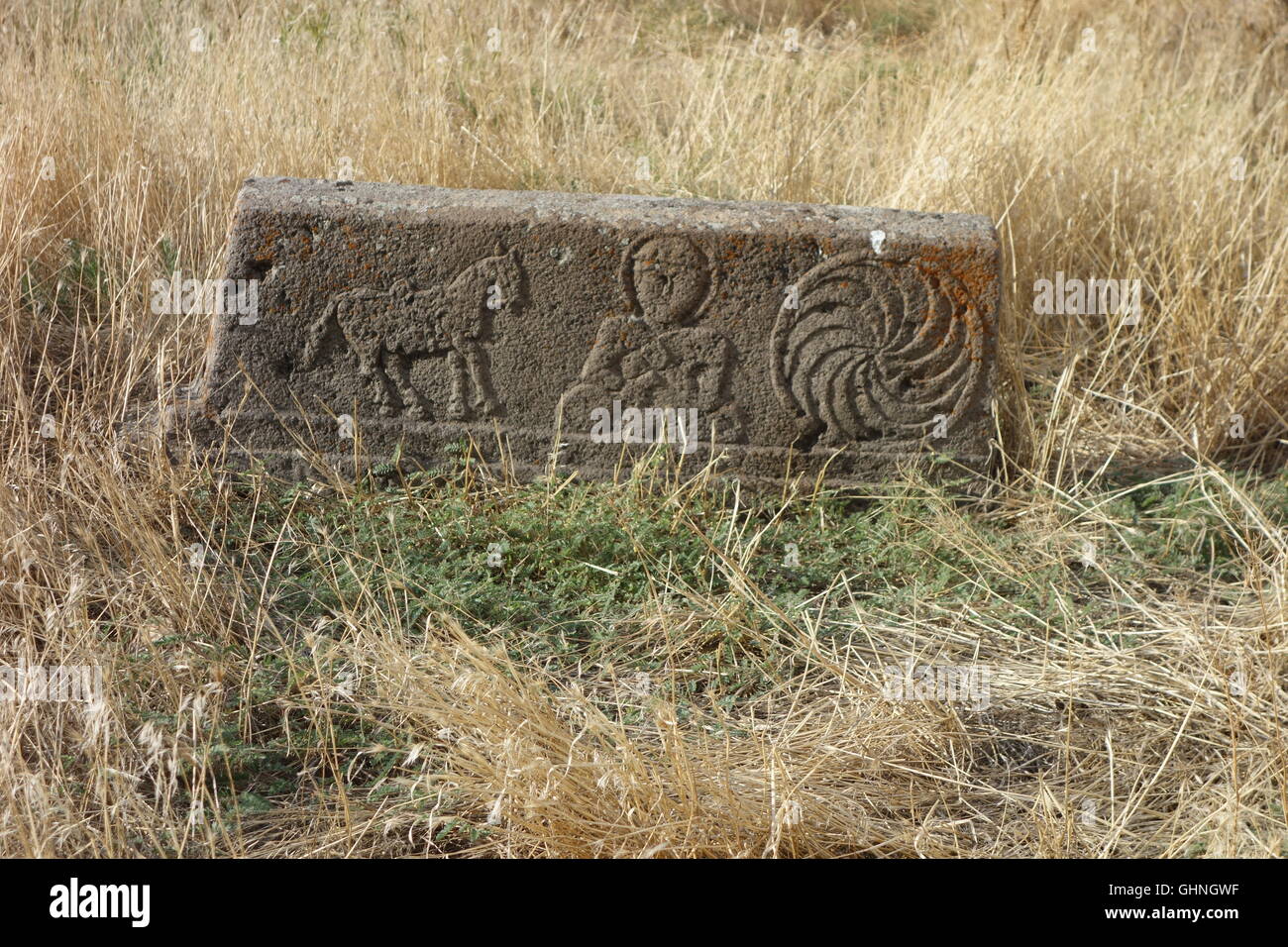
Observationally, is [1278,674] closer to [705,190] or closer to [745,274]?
[745,274]

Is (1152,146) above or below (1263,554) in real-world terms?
above

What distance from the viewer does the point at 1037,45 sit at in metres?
5.46

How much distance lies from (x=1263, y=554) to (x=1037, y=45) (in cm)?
312

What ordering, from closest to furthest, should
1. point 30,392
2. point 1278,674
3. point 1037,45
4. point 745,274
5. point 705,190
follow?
point 1278,674
point 745,274
point 30,392
point 705,190
point 1037,45

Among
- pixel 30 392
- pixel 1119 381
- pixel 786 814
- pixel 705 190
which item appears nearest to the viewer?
pixel 786 814

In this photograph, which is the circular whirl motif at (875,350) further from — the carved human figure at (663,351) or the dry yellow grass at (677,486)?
the dry yellow grass at (677,486)

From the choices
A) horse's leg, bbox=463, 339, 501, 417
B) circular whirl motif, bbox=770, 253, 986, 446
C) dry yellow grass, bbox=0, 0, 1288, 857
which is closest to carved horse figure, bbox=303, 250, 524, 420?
horse's leg, bbox=463, 339, 501, 417

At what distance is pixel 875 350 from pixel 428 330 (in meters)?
1.21

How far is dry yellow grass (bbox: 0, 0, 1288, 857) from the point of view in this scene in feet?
7.18

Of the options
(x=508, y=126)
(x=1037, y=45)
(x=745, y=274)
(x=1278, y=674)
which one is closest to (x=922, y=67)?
(x=1037, y=45)

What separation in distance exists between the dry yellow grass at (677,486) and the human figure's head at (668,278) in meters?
0.49
